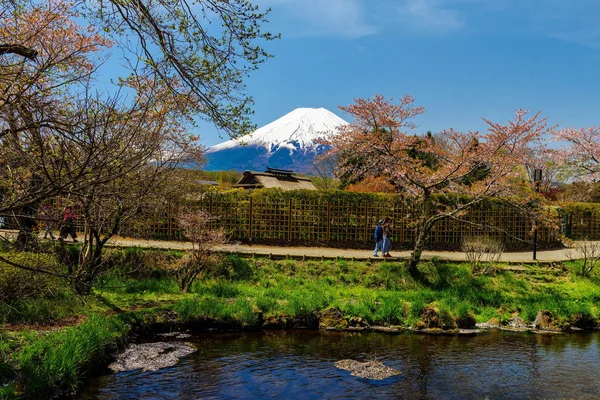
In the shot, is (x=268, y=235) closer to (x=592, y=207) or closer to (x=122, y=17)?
(x=122, y=17)

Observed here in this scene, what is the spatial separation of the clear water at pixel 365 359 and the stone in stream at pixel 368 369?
5.9 inches

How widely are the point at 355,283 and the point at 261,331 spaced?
461 centimetres

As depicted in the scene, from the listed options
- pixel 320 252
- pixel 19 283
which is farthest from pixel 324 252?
pixel 19 283

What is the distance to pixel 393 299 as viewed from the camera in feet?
36.6

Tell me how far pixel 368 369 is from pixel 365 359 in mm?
601

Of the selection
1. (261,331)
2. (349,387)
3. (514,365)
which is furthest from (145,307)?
(514,365)

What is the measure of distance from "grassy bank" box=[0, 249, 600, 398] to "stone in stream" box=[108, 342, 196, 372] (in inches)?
11.5

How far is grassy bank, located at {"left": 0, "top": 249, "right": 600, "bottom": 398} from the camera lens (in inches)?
251

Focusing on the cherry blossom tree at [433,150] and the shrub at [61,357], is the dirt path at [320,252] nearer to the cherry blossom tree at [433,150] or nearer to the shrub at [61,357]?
the cherry blossom tree at [433,150]

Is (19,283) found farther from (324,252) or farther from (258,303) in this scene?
(324,252)

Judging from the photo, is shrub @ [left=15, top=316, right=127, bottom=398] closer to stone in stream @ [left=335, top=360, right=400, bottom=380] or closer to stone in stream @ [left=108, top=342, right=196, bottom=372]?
stone in stream @ [left=108, top=342, right=196, bottom=372]

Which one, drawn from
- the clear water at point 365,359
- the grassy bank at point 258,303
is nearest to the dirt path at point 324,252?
the grassy bank at point 258,303

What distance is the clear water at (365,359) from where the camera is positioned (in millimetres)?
6402

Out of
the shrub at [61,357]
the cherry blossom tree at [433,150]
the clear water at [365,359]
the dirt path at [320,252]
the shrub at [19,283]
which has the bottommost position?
the clear water at [365,359]
